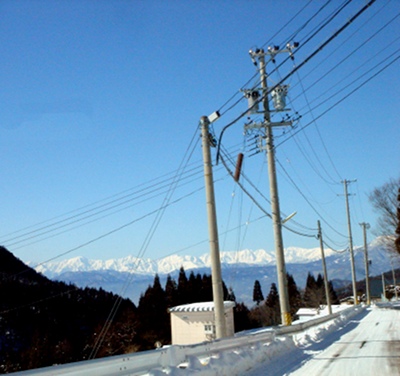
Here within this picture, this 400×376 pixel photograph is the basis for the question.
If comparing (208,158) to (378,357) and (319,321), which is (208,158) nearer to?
(378,357)

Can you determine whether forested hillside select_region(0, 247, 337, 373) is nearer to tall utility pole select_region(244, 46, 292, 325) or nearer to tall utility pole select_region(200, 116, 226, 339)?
tall utility pole select_region(244, 46, 292, 325)

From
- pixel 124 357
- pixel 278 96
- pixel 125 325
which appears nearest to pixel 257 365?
pixel 124 357

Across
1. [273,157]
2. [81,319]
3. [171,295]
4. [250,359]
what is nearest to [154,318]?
[171,295]

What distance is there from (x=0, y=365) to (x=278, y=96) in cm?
5835

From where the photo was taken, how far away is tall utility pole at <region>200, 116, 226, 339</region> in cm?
1332

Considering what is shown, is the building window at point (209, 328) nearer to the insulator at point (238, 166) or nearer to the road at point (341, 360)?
the road at point (341, 360)

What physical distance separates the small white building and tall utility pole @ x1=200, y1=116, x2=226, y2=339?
27.6 meters

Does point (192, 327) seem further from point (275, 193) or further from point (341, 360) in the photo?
point (341, 360)

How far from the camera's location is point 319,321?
24281 mm

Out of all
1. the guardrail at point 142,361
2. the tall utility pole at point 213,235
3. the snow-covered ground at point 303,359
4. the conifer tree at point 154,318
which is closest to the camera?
the guardrail at point 142,361

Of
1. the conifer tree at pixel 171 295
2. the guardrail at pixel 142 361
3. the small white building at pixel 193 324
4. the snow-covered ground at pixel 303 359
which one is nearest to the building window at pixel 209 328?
the small white building at pixel 193 324

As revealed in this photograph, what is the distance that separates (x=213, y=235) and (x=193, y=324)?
30868mm

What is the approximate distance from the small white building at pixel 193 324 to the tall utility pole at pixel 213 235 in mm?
27551

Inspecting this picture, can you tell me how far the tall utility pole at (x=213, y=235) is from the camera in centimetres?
1332
